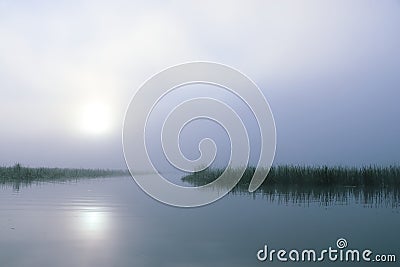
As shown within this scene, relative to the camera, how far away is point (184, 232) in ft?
23.1

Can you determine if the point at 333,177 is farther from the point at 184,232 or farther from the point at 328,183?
the point at 184,232

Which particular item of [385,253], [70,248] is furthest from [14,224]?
[385,253]

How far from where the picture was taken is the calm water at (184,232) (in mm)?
5273

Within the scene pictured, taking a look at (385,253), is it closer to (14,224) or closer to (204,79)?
(204,79)

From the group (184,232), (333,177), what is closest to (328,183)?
(333,177)

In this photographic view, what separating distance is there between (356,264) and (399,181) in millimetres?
11605

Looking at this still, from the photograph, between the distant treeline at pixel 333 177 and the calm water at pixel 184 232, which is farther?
the distant treeline at pixel 333 177

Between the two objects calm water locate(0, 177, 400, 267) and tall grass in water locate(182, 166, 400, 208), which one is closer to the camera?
calm water locate(0, 177, 400, 267)

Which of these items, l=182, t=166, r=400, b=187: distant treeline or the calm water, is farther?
l=182, t=166, r=400, b=187: distant treeline

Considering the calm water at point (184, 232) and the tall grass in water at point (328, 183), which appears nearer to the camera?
the calm water at point (184, 232)

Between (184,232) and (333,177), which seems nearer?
(184,232)

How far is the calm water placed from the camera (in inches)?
208

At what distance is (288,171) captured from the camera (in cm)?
1612

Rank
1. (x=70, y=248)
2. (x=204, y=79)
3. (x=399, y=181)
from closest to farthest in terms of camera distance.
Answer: (x=70, y=248) < (x=204, y=79) < (x=399, y=181)
